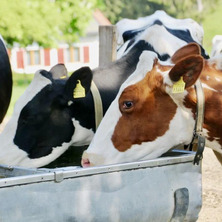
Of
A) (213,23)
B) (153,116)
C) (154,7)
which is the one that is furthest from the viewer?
(154,7)

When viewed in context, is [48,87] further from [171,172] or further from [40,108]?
[171,172]

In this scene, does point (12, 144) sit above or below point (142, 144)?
below

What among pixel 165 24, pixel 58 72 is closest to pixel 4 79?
pixel 58 72

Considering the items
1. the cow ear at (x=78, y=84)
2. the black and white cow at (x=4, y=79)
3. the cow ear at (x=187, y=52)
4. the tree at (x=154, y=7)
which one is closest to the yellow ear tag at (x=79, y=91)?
the cow ear at (x=78, y=84)

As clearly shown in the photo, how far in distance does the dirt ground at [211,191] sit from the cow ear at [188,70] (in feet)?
6.95

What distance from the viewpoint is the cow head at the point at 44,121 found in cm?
412

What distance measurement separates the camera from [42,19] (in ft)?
79.6

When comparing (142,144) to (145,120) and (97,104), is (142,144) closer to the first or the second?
(145,120)

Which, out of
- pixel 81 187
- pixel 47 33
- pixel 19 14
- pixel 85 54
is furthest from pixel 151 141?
pixel 85 54

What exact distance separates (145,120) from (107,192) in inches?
Result: 21.1

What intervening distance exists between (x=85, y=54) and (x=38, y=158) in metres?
34.1

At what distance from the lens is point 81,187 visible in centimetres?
280

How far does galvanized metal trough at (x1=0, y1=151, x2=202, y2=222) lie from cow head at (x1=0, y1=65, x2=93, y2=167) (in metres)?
0.90

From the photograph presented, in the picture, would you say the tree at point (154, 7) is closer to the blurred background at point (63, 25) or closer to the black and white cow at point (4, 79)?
the blurred background at point (63, 25)
